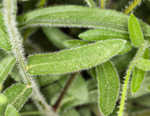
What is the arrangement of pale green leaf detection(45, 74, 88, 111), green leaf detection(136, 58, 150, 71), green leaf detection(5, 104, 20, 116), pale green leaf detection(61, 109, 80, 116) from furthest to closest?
pale green leaf detection(61, 109, 80, 116) → pale green leaf detection(45, 74, 88, 111) → green leaf detection(136, 58, 150, 71) → green leaf detection(5, 104, 20, 116)

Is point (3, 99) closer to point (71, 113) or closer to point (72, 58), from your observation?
point (72, 58)

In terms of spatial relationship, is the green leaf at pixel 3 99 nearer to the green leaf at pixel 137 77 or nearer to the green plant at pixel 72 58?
the green plant at pixel 72 58

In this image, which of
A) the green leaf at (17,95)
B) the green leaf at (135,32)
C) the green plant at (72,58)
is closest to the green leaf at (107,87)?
the green plant at (72,58)

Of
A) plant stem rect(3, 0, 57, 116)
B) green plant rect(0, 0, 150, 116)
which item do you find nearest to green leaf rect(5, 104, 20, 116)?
green plant rect(0, 0, 150, 116)

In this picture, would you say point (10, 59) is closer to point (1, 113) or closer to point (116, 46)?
point (1, 113)

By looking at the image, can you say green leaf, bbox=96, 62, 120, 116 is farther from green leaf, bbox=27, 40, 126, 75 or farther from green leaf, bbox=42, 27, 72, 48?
green leaf, bbox=42, 27, 72, 48

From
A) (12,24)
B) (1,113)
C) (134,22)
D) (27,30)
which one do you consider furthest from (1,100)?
(134,22)

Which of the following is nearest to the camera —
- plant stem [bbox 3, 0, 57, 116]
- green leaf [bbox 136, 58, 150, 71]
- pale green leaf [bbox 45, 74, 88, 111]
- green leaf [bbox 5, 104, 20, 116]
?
plant stem [bbox 3, 0, 57, 116]
